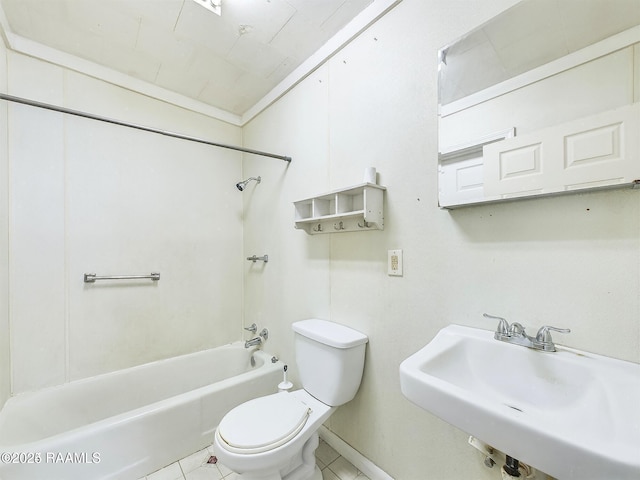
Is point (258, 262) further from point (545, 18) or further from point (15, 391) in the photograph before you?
point (545, 18)

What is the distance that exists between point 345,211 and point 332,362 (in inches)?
31.2

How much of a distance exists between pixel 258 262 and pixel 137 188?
107 centimetres

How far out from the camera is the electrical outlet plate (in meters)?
1.30

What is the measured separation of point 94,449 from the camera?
1298mm

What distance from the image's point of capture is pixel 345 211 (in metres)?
1.49

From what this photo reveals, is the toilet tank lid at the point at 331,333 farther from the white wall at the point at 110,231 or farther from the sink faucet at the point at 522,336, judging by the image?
the white wall at the point at 110,231

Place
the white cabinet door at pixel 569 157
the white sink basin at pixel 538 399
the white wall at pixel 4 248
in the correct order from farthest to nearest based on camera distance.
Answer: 1. the white wall at pixel 4 248
2. the white cabinet door at pixel 569 157
3. the white sink basin at pixel 538 399

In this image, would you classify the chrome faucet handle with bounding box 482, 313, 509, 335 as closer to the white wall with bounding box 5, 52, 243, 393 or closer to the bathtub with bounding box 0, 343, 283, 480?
the bathtub with bounding box 0, 343, 283, 480

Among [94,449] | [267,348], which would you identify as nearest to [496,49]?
[267,348]

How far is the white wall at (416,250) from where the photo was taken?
826 millimetres

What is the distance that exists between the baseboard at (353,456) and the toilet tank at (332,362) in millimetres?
346

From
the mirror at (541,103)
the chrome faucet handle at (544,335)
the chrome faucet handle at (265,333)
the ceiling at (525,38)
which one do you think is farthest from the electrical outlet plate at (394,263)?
the chrome faucet handle at (265,333)

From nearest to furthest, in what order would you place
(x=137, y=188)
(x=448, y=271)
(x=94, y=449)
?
(x=448, y=271) < (x=94, y=449) < (x=137, y=188)

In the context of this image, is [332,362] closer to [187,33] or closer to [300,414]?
[300,414]
